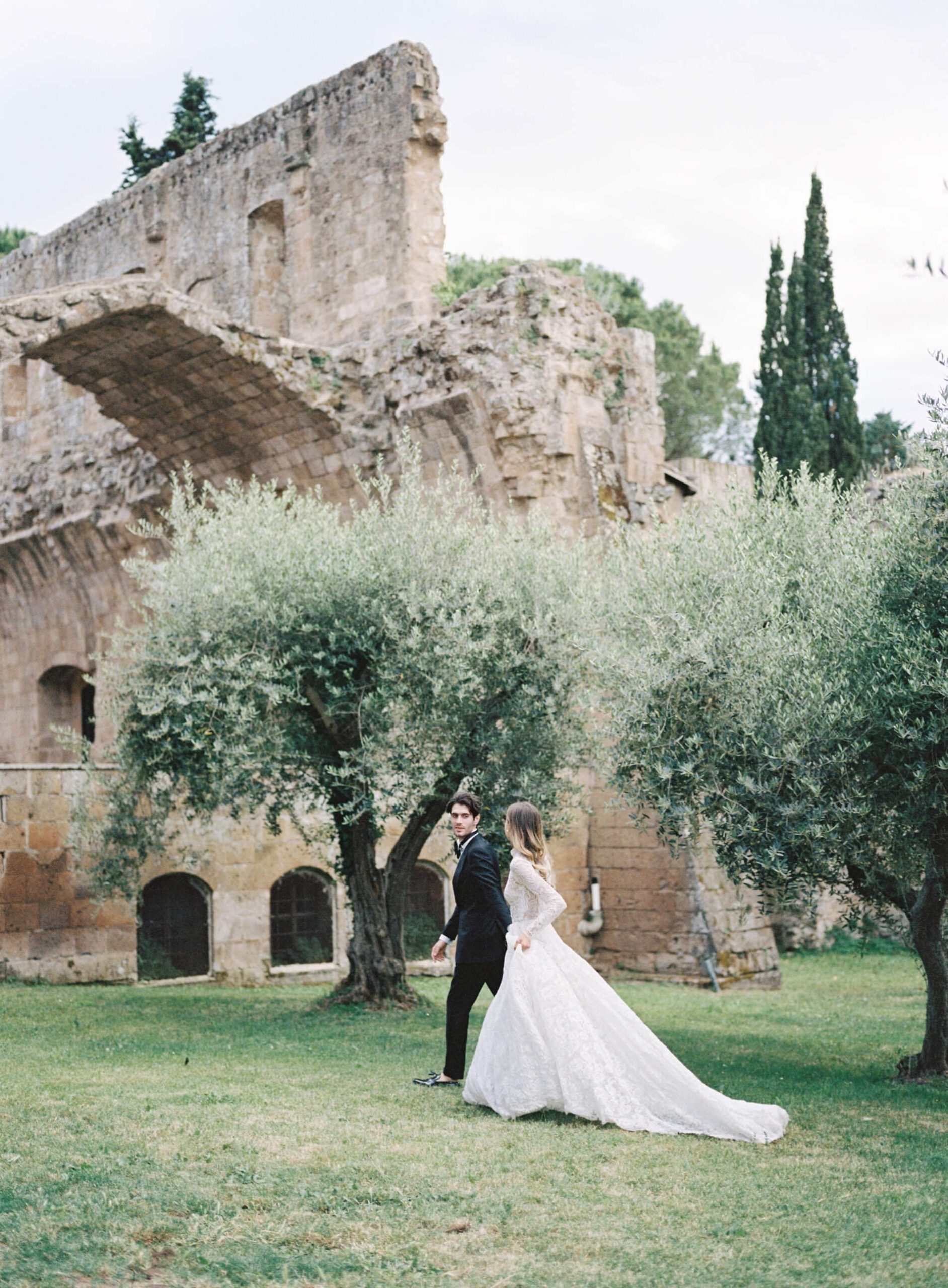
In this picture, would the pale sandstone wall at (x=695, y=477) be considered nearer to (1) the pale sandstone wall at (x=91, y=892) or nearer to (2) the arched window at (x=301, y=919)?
(2) the arched window at (x=301, y=919)

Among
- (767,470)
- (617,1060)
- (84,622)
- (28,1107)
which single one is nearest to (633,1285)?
(617,1060)

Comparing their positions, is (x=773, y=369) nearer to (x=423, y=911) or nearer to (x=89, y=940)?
(x=423, y=911)

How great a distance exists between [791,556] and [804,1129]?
4025mm

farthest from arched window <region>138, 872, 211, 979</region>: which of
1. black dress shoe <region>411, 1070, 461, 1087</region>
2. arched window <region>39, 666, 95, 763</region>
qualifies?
arched window <region>39, 666, 95, 763</region>

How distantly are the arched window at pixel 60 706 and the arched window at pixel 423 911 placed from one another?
10.3 meters

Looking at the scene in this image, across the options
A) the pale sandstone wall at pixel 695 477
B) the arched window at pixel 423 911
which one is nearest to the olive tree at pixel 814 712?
the arched window at pixel 423 911

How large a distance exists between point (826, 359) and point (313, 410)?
16.5m

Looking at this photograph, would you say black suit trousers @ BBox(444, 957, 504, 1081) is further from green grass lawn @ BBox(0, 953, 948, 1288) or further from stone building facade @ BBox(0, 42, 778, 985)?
stone building facade @ BBox(0, 42, 778, 985)

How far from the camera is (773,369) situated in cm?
2966

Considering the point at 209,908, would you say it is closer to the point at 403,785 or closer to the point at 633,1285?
the point at 403,785

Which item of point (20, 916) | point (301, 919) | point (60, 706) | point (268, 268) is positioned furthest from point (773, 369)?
point (20, 916)

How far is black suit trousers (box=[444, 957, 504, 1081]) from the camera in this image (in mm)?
7359

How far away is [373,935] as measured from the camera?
11383 mm

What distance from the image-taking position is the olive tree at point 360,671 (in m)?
10.3
